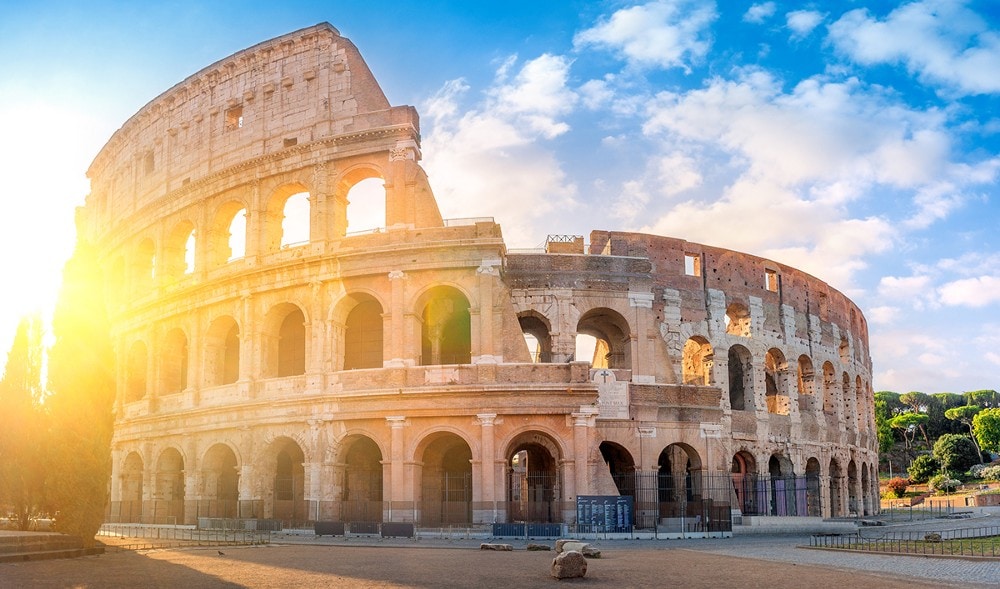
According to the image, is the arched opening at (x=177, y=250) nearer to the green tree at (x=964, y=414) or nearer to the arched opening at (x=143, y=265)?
the arched opening at (x=143, y=265)

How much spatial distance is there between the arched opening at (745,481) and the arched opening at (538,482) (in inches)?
325

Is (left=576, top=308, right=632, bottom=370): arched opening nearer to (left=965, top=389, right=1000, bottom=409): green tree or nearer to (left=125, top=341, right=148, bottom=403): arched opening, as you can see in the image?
(left=125, top=341, right=148, bottom=403): arched opening

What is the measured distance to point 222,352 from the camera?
31391 mm

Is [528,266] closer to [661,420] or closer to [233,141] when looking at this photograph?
[661,420]

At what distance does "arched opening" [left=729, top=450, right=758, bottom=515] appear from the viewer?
32.9 metres

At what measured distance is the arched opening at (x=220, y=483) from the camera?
96.6 feet

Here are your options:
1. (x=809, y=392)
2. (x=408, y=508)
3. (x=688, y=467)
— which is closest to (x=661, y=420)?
(x=688, y=467)

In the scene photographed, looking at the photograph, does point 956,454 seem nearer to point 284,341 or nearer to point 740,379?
point 740,379

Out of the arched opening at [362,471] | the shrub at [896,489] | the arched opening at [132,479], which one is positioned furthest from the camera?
the shrub at [896,489]

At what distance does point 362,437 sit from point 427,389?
351cm

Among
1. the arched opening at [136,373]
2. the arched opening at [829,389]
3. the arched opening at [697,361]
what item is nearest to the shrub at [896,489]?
the arched opening at [829,389]

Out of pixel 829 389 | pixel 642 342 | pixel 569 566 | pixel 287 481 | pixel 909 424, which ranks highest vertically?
pixel 642 342

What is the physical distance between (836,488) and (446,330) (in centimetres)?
1974

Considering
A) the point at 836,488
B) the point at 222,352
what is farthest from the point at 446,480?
the point at 836,488
